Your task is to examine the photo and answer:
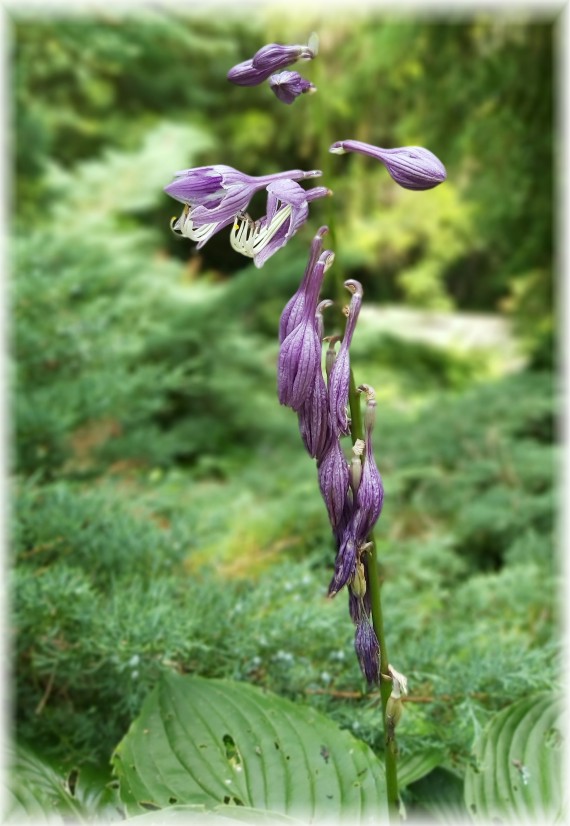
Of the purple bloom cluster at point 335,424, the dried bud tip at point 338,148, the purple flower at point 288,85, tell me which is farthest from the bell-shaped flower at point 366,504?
the purple flower at point 288,85

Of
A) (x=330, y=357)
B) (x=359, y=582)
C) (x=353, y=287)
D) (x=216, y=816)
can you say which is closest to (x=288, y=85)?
(x=353, y=287)


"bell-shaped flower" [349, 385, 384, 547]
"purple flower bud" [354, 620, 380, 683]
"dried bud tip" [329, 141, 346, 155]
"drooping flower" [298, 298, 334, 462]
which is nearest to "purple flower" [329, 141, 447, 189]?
"dried bud tip" [329, 141, 346, 155]

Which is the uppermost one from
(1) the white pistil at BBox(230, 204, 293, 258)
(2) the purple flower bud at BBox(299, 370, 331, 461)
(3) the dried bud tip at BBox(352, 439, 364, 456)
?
(1) the white pistil at BBox(230, 204, 293, 258)

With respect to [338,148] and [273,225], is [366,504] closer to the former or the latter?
[273,225]

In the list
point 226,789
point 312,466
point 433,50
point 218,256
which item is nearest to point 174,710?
point 226,789

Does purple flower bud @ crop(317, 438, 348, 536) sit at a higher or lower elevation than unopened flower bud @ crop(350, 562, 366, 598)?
higher

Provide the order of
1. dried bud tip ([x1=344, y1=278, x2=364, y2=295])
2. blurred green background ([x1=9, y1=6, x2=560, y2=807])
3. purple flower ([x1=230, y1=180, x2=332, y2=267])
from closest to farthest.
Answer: purple flower ([x1=230, y1=180, x2=332, y2=267])
dried bud tip ([x1=344, y1=278, x2=364, y2=295])
blurred green background ([x1=9, y1=6, x2=560, y2=807])

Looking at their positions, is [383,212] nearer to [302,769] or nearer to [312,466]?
[312,466]

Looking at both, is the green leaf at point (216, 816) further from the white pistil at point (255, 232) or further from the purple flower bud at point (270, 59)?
the purple flower bud at point (270, 59)

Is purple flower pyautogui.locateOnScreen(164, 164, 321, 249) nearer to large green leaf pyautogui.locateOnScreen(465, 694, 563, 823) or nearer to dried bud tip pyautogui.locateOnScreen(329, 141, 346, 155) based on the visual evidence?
dried bud tip pyautogui.locateOnScreen(329, 141, 346, 155)
